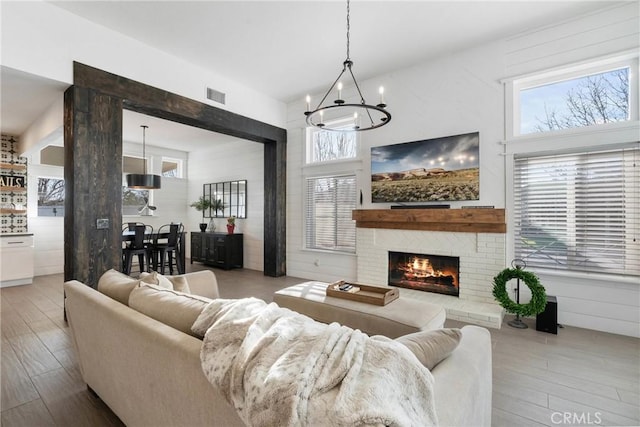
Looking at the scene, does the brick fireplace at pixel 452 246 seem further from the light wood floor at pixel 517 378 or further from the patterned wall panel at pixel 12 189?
the patterned wall panel at pixel 12 189

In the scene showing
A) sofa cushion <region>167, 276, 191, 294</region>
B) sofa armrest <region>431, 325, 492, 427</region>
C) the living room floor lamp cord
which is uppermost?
sofa cushion <region>167, 276, 191, 294</region>

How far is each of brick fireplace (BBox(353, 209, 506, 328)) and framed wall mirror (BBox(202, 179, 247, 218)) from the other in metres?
3.48

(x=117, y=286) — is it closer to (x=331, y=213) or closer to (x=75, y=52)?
(x=75, y=52)

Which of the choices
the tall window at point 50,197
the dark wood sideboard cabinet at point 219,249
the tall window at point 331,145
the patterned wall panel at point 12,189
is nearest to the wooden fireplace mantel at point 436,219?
the tall window at point 331,145

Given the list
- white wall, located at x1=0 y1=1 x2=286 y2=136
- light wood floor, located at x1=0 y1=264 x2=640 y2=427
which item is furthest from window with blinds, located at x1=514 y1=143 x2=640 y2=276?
white wall, located at x1=0 y1=1 x2=286 y2=136

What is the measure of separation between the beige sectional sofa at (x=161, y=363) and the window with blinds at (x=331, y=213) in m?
3.70

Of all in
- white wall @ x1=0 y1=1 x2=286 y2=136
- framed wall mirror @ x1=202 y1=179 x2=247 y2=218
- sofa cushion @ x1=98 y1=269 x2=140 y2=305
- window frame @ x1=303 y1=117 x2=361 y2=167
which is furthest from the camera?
framed wall mirror @ x1=202 y1=179 x2=247 y2=218

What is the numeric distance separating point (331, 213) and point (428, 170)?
1.91m

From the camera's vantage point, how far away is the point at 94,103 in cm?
345

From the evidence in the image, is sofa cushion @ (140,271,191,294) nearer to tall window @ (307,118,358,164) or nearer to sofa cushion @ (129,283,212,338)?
sofa cushion @ (129,283,212,338)

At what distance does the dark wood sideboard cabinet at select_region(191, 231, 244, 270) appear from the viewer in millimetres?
6703

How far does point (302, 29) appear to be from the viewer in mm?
3637

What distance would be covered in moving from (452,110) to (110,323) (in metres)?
4.46

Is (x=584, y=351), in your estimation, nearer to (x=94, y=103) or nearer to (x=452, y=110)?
(x=452, y=110)
